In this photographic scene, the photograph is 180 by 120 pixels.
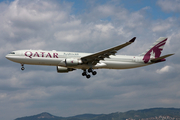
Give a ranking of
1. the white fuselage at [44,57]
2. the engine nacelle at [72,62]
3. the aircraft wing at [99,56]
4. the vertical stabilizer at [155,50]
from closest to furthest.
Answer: the aircraft wing at [99,56] < the engine nacelle at [72,62] < the white fuselage at [44,57] < the vertical stabilizer at [155,50]

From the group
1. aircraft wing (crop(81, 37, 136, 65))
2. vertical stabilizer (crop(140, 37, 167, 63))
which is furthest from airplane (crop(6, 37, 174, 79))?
vertical stabilizer (crop(140, 37, 167, 63))

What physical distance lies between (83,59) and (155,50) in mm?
18884

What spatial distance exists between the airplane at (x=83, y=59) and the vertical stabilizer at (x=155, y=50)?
0.95 m

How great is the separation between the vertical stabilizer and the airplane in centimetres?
95

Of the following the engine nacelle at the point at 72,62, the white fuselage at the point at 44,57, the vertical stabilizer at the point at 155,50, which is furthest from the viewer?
the vertical stabilizer at the point at 155,50

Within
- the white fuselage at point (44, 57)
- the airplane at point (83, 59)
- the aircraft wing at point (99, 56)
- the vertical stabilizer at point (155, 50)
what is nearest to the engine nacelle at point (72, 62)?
the airplane at point (83, 59)

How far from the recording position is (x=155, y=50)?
57.4m

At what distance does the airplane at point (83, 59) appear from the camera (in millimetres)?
47344

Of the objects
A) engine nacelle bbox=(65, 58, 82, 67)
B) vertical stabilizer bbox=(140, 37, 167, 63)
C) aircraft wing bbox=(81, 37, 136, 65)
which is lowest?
engine nacelle bbox=(65, 58, 82, 67)

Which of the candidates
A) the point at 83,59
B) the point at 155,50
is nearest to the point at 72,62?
the point at 83,59

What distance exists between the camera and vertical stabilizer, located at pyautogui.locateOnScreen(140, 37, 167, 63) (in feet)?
183

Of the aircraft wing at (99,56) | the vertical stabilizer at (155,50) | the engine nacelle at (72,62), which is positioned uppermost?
the vertical stabilizer at (155,50)

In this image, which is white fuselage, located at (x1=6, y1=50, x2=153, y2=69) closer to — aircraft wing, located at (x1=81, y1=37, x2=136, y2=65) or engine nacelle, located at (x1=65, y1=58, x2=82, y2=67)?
engine nacelle, located at (x1=65, y1=58, x2=82, y2=67)

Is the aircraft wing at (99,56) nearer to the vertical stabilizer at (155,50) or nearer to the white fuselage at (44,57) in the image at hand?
the white fuselage at (44,57)
